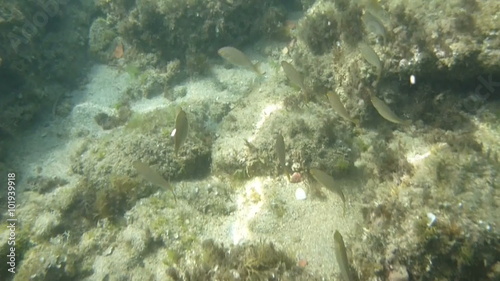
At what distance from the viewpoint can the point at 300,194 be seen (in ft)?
15.8

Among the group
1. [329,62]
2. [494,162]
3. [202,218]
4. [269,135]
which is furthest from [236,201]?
[494,162]

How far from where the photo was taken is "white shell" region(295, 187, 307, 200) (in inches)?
188

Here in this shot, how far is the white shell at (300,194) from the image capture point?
4785 mm

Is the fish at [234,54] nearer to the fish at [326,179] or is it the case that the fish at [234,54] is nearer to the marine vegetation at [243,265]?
the fish at [326,179]

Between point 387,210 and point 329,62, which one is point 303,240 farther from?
point 329,62

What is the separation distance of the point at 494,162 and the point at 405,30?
231cm

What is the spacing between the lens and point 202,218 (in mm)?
4969

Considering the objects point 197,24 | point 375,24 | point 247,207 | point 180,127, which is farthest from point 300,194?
point 197,24

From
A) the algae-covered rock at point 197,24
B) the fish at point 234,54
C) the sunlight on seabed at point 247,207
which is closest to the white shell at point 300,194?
the sunlight on seabed at point 247,207

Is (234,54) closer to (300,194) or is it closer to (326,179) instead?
(300,194)

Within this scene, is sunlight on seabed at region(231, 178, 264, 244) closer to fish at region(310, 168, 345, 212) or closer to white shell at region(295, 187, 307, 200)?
white shell at region(295, 187, 307, 200)

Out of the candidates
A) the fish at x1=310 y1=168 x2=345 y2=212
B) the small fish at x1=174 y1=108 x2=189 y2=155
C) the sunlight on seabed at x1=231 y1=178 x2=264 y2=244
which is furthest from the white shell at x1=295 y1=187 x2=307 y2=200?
the small fish at x1=174 y1=108 x2=189 y2=155

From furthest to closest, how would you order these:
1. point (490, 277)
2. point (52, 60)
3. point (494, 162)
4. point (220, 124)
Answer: point (52, 60) < point (220, 124) < point (494, 162) < point (490, 277)

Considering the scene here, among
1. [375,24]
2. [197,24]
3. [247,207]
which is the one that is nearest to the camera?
[375,24]
